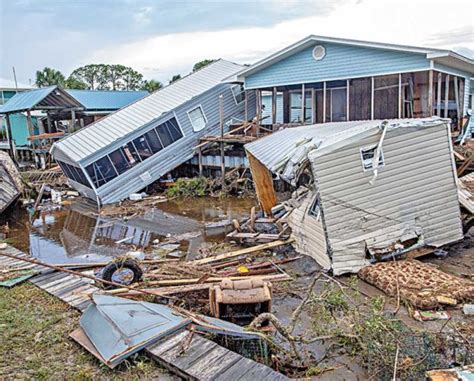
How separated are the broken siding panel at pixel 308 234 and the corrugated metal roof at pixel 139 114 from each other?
10228 mm

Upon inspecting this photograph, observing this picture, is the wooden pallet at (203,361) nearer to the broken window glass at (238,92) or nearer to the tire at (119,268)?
the tire at (119,268)

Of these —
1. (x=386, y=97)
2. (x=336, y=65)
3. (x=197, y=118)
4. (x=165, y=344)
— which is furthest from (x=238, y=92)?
(x=165, y=344)

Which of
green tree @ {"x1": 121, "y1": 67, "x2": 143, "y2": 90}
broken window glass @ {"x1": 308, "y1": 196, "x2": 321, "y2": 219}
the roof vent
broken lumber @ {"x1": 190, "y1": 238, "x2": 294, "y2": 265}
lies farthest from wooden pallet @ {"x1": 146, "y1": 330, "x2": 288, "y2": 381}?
green tree @ {"x1": 121, "y1": 67, "x2": 143, "y2": 90}

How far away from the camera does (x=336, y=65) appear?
17.2 m

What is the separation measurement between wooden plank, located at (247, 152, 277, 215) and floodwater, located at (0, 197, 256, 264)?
143 centimetres

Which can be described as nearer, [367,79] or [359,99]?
[367,79]

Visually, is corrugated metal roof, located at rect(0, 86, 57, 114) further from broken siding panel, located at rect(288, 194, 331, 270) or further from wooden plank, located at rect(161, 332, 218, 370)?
wooden plank, located at rect(161, 332, 218, 370)

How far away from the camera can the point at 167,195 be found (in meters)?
18.8

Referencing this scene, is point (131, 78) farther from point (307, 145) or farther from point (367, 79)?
point (307, 145)

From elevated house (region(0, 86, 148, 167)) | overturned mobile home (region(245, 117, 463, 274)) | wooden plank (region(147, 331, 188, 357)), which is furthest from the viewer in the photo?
elevated house (region(0, 86, 148, 167))

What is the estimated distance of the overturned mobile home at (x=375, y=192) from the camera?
8.93m

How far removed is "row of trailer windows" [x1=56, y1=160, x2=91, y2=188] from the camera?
59.9 feet

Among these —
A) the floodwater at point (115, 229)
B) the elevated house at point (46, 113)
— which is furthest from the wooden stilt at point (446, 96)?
the elevated house at point (46, 113)

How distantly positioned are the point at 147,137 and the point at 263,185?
750 centimetres
